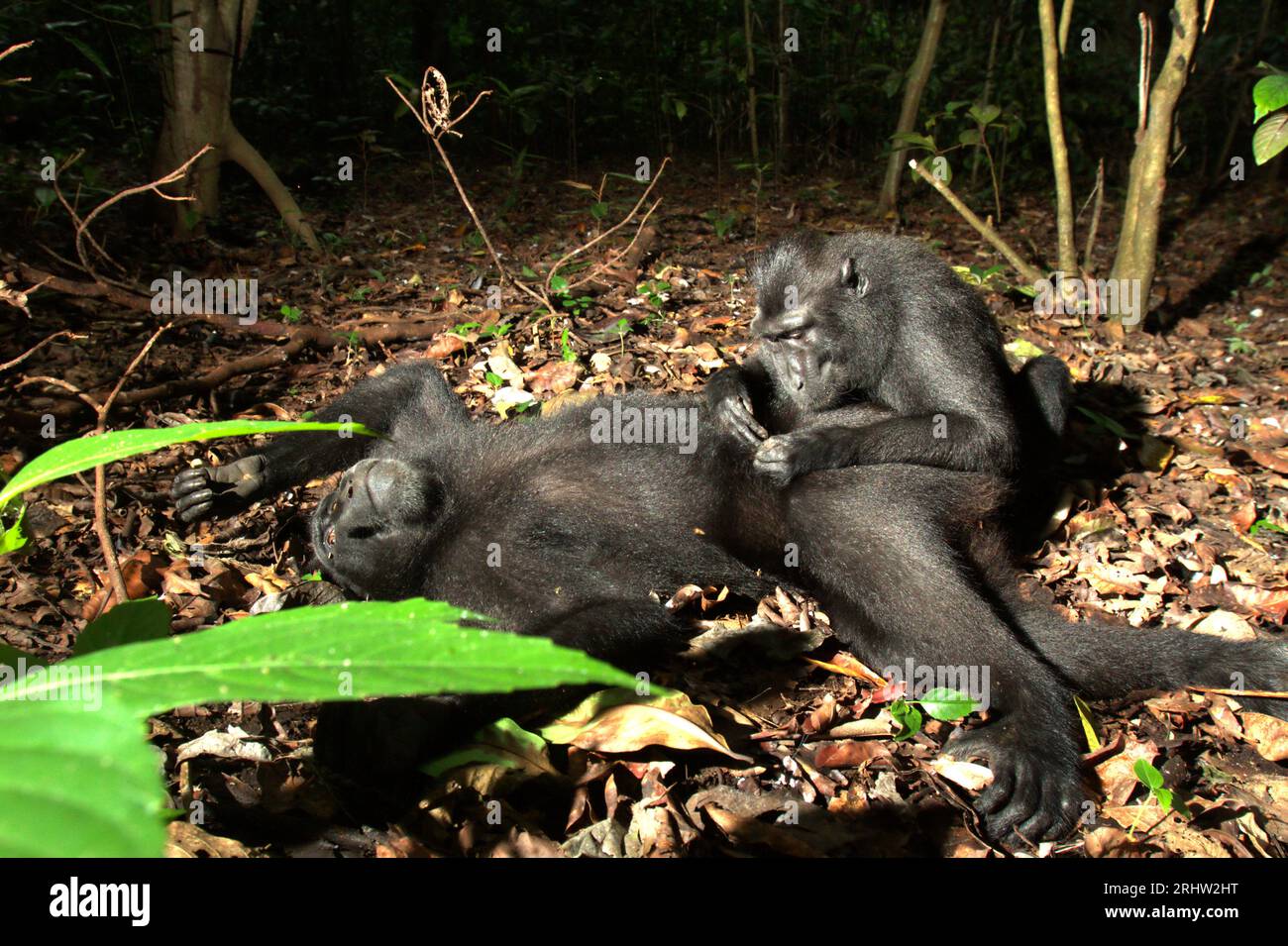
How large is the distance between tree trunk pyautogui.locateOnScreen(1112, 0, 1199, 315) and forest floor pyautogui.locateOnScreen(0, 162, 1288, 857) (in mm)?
649

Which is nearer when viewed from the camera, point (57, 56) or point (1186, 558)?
point (1186, 558)

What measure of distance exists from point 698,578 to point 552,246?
5525mm

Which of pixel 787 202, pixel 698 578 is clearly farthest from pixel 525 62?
pixel 698 578

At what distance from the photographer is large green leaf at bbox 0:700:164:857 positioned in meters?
0.64

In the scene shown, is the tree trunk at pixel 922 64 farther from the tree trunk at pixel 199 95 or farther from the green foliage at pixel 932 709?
the green foliage at pixel 932 709

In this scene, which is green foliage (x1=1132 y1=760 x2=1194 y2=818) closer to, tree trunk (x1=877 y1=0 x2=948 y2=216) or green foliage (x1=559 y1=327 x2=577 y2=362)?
green foliage (x1=559 y1=327 x2=577 y2=362)

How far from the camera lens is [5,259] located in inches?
237

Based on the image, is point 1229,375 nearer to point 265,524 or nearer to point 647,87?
point 265,524

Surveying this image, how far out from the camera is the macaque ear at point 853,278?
16.6ft

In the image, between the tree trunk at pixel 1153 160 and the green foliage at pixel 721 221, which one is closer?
the tree trunk at pixel 1153 160

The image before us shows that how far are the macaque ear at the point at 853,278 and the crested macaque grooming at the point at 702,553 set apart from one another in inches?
44.0

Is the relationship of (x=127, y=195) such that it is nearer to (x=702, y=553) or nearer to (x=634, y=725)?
(x=702, y=553)

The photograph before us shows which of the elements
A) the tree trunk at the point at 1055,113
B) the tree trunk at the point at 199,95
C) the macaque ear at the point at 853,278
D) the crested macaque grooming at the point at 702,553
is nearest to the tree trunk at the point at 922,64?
the tree trunk at the point at 1055,113

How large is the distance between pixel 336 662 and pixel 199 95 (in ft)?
28.8
